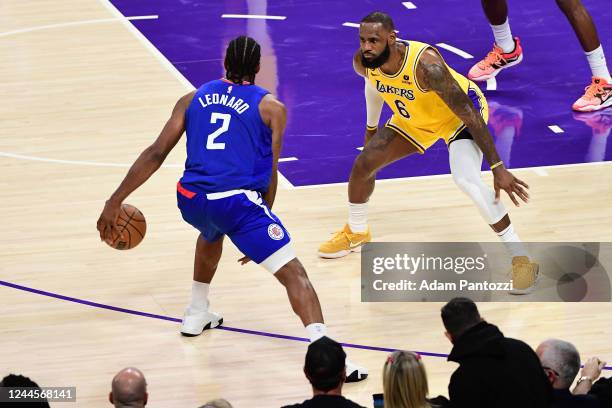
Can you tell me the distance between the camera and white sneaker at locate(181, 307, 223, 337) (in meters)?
8.98

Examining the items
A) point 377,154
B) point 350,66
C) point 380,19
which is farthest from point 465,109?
point 350,66

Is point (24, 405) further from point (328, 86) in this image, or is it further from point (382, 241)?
point (328, 86)

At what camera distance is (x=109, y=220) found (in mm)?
8414

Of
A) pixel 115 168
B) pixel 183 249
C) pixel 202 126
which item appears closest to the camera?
pixel 202 126

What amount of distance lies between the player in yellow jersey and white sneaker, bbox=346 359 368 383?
1598 mm

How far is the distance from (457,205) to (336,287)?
170 centimetres

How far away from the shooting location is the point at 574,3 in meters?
12.8

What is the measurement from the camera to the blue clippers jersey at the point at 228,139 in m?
8.38

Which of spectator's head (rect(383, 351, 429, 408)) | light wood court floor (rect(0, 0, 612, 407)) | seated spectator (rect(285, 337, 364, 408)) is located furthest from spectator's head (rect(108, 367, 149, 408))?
light wood court floor (rect(0, 0, 612, 407))

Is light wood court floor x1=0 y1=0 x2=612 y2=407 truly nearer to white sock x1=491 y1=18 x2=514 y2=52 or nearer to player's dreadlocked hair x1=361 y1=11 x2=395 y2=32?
player's dreadlocked hair x1=361 y1=11 x2=395 y2=32

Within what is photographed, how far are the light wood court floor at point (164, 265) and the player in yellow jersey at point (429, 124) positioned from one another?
550mm

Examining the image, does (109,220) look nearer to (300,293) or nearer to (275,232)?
(275,232)

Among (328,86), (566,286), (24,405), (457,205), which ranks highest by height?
(328,86)

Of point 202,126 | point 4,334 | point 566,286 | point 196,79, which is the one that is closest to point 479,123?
point 566,286
